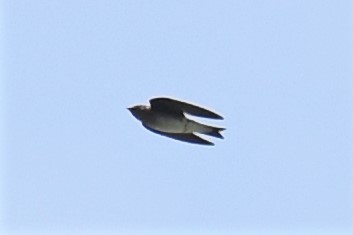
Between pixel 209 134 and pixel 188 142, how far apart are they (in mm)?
256

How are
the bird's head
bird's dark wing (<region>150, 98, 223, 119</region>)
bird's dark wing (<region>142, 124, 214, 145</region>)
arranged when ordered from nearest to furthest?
bird's dark wing (<region>150, 98, 223, 119</region>)
the bird's head
bird's dark wing (<region>142, 124, 214, 145</region>)

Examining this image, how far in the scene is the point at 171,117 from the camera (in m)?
8.63

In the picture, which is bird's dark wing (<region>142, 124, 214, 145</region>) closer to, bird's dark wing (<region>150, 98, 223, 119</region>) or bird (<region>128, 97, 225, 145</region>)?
bird (<region>128, 97, 225, 145</region>)

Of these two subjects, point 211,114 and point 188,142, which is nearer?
point 211,114

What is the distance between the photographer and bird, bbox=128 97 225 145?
8.52 metres

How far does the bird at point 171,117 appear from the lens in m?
8.52

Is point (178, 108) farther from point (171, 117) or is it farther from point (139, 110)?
point (139, 110)

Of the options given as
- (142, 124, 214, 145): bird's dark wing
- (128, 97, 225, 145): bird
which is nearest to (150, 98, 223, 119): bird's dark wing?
(128, 97, 225, 145): bird

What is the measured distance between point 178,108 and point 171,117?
105 mm

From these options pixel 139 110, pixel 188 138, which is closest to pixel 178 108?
pixel 139 110

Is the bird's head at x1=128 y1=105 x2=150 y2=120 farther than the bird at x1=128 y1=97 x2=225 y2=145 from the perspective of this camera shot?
Yes

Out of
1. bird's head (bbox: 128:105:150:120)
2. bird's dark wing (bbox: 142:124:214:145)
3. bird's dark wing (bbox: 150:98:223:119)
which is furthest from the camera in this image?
bird's dark wing (bbox: 142:124:214:145)

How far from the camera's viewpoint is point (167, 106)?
337 inches

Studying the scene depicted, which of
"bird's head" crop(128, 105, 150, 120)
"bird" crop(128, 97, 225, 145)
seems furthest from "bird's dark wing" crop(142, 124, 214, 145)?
"bird's head" crop(128, 105, 150, 120)
